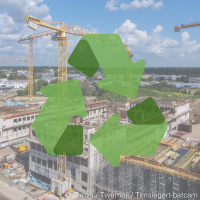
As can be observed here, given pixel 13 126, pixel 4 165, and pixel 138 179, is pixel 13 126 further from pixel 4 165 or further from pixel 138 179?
pixel 138 179

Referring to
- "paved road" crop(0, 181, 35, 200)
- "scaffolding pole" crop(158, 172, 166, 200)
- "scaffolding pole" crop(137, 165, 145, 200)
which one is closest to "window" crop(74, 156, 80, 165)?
"paved road" crop(0, 181, 35, 200)

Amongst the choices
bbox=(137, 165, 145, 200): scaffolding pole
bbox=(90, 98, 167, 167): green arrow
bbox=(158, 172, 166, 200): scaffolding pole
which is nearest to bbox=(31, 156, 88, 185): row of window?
bbox=(90, 98, 167, 167): green arrow

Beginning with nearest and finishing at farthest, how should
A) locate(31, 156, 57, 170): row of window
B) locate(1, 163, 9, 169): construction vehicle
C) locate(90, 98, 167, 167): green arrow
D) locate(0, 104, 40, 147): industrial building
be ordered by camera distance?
locate(90, 98, 167, 167): green arrow
locate(31, 156, 57, 170): row of window
locate(1, 163, 9, 169): construction vehicle
locate(0, 104, 40, 147): industrial building

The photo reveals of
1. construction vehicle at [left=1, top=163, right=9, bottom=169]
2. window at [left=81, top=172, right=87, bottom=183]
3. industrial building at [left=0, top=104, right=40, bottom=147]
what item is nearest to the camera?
window at [left=81, top=172, right=87, bottom=183]

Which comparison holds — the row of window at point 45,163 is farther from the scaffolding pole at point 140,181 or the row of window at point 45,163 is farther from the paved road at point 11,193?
the scaffolding pole at point 140,181

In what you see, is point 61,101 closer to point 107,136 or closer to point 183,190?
point 107,136

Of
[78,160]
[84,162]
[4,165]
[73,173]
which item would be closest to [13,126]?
[4,165]

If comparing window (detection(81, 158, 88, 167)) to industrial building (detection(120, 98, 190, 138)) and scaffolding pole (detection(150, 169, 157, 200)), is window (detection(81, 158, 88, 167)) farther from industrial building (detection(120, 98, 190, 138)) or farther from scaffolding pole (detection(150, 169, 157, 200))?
industrial building (detection(120, 98, 190, 138))

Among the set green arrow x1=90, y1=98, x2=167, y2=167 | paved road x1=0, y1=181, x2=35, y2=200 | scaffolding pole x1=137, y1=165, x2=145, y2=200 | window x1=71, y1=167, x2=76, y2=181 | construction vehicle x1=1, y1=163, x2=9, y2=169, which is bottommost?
paved road x1=0, y1=181, x2=35, y2=200

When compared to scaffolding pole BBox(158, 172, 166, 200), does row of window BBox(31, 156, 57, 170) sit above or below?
below

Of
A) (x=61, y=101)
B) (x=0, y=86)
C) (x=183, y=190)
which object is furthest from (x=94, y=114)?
(x=0, y=86)

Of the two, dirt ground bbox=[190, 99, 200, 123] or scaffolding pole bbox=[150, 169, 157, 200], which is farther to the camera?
dirt ground bbox=[190, 99, 200, 123]
